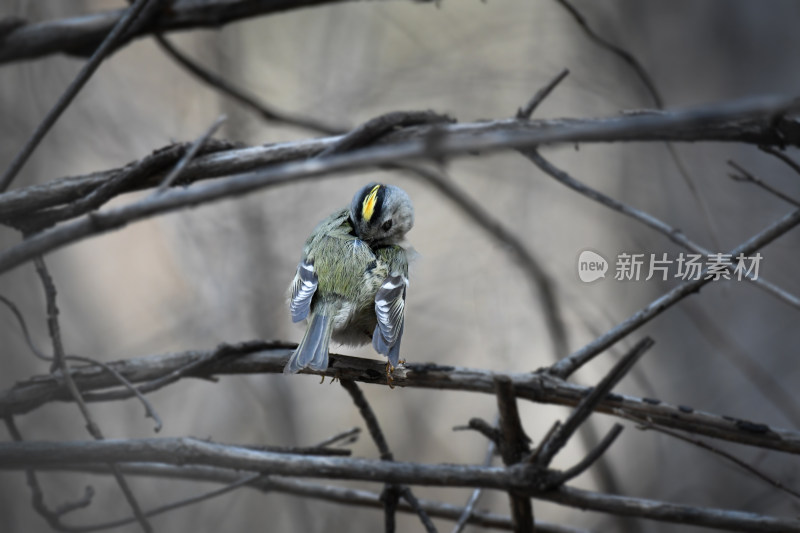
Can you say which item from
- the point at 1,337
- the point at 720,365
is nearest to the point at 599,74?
the point at 720,365

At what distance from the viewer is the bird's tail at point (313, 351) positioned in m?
1.75

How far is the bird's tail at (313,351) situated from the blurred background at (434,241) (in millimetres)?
1773

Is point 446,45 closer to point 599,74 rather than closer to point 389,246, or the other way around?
point 599,74

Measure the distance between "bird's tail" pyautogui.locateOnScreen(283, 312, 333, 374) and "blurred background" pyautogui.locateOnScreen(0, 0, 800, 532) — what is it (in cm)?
177

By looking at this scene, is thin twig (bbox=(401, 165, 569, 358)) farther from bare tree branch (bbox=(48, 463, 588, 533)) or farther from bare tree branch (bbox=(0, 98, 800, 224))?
bare tree branch (bbox=(48, 463, 588, 533))

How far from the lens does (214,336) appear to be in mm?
4074

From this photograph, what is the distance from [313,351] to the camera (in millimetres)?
1806

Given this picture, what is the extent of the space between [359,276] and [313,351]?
1.54ft

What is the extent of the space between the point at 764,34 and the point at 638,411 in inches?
123

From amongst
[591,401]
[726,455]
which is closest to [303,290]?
[591,401]

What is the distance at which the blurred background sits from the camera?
384 centimetres

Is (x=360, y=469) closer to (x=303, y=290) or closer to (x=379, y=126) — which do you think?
(x=303, y=290)

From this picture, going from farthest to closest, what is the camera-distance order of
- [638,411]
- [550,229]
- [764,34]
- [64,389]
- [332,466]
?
1. [550,229]
2. [764,34]
3. [64,389]
4. [638,411]
5. [332,466]

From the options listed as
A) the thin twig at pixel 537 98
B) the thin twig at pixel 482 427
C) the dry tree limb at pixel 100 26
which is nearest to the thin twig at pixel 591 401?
the thin twig at pixel 482 427
